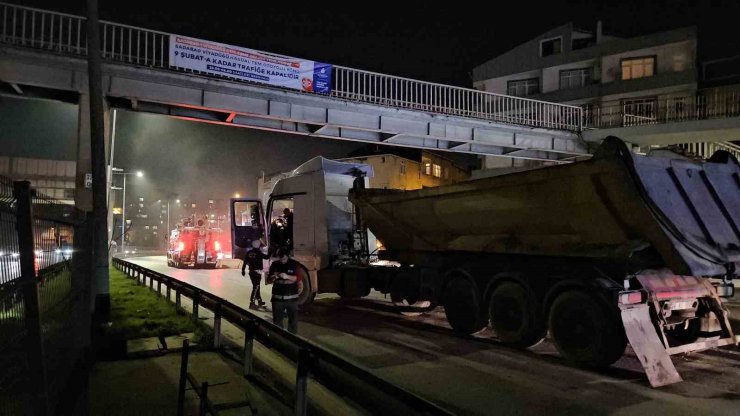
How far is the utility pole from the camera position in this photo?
10.2 m

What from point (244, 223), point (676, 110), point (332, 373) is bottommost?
point (332, 373)

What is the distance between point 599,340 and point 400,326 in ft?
13.1

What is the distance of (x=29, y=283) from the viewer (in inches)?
141

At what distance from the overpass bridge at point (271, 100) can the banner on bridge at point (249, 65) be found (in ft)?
0.73

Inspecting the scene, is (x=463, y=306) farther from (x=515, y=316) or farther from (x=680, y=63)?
(x=680, y=63)

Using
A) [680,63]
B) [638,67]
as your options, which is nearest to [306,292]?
[680,63]

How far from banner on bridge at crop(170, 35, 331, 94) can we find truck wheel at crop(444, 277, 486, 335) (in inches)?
432

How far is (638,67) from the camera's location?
34125mm

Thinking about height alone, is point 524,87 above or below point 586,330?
above

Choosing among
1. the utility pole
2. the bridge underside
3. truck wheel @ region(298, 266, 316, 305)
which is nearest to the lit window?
the bridge underside

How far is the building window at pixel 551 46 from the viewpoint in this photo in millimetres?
38344

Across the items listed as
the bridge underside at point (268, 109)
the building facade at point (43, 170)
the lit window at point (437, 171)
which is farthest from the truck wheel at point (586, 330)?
the building facade at point (43, 170)

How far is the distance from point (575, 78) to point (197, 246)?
89.8 ft

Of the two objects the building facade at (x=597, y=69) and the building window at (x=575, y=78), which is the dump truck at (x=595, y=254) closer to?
the building facade at (x=597, y=69)
